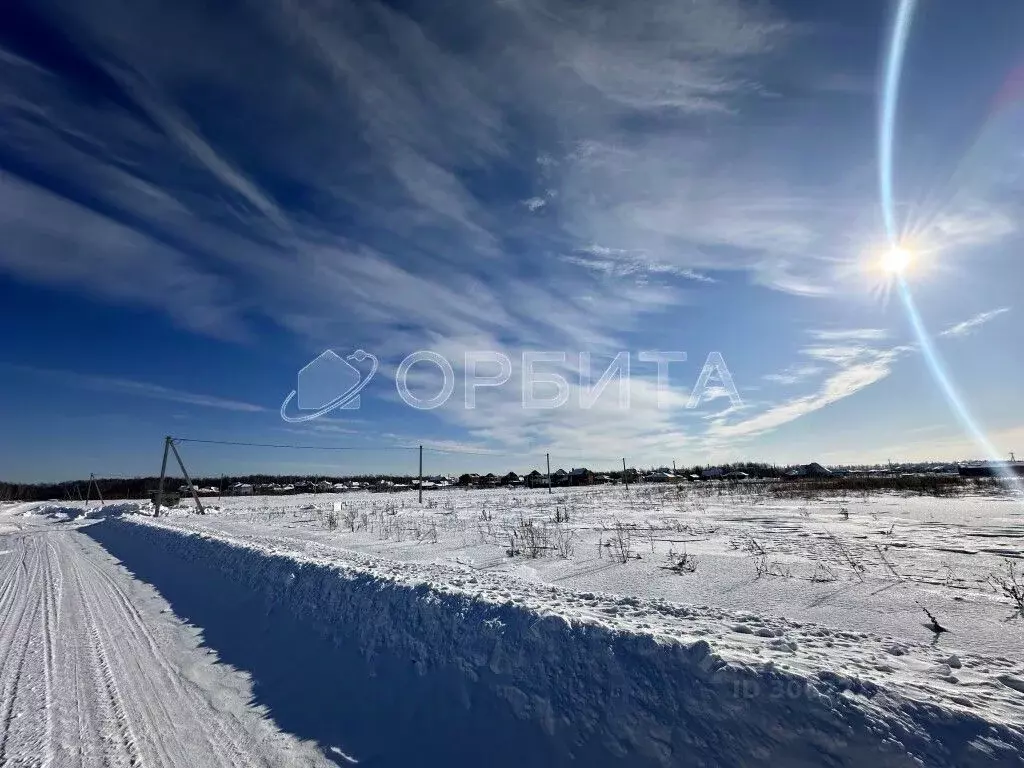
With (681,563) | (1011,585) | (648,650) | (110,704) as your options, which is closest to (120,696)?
(110,704)

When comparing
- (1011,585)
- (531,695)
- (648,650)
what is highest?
(648,650)

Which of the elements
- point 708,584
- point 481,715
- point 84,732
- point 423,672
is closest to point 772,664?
point 481,715

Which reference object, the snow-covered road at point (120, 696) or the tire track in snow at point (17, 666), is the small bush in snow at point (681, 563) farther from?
the tire track in snow at point (17, 666)

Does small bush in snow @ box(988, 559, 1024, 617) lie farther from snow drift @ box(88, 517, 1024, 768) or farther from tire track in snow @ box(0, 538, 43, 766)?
tire track in snow @ box(0, 538, 43, 766)

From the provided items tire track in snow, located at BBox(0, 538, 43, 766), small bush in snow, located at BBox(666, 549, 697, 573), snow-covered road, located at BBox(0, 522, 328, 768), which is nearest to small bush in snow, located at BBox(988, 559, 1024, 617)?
small bush in snow, located at BBox(666, 549, 697, 573)

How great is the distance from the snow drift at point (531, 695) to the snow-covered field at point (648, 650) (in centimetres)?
1

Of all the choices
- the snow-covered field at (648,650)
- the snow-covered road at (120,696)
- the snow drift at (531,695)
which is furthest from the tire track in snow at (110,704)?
the snow drift at (531,695)

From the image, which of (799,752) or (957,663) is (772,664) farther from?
(957,663)

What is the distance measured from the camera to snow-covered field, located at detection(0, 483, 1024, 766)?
9.29 feet

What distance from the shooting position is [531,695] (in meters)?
3.82

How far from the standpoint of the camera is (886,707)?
2.72 m

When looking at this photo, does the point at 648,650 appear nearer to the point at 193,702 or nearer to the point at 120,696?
the point at 193,702

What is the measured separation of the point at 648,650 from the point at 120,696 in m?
4.93

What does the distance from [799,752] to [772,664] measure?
54cm
